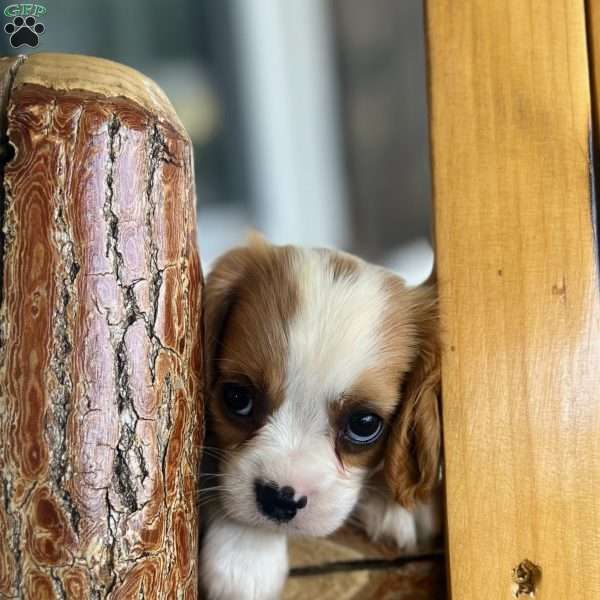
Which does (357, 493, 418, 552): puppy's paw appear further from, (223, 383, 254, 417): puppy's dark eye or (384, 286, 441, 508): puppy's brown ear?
(223, 383, 254, 417): puppy's dark eye

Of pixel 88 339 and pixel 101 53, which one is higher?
pixel 101 53

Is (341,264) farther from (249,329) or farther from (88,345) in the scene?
(88,345)

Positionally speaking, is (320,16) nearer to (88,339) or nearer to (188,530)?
(88,339)

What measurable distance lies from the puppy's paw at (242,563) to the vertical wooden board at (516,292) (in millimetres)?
282

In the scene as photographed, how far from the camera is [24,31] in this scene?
119 cm

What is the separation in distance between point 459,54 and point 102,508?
0.82m

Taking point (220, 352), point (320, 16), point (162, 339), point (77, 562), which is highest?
point (320, 16)

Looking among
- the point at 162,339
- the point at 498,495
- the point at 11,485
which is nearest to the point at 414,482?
the point at 498,495

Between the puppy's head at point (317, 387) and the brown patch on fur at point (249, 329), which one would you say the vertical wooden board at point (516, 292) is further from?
the brown patch on fur at point (249, 329)

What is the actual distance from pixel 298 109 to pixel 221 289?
1.70ft

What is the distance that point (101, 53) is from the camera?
1371 millimetres

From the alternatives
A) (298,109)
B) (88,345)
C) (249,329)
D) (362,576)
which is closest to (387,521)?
(362,576)

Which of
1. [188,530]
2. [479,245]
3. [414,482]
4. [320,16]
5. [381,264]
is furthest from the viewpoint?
[381,264]

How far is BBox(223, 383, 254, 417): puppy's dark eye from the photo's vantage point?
4.26ft
